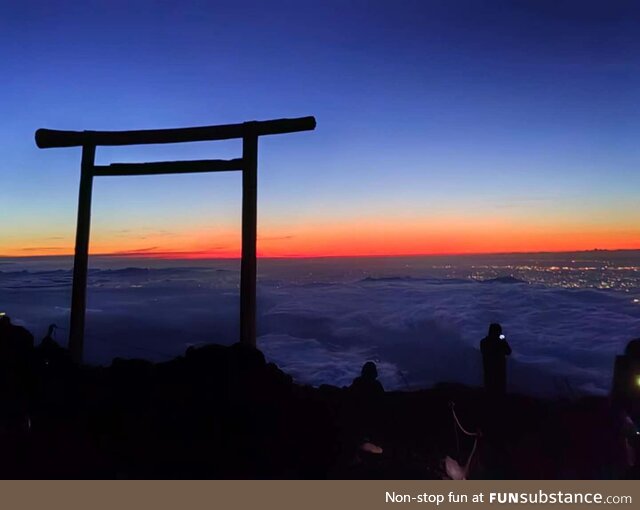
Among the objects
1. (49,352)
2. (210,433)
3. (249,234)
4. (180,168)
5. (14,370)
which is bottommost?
(210,433)

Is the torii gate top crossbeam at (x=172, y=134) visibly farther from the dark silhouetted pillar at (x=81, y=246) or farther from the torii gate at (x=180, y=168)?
the dark silhouetted pillar at (x=81, y=246)

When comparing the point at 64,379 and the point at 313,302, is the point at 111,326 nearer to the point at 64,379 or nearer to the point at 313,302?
the point at 313,302

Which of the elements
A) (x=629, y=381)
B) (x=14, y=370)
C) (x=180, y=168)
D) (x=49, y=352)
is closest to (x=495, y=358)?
(x=629, y=381)

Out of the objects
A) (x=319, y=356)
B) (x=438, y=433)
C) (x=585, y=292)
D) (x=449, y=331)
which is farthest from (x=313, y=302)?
(x=438, y=433)

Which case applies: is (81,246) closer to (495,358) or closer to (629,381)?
(495,358)

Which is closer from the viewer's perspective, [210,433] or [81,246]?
[210,433]

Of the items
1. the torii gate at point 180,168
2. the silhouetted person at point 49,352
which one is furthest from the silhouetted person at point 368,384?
the silhouetted person at point 49,352

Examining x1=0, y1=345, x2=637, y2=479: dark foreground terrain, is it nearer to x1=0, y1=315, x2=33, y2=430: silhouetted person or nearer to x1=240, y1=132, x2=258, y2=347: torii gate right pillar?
x1=0, y1=315, x2=33, y2=430: silhouetted person
